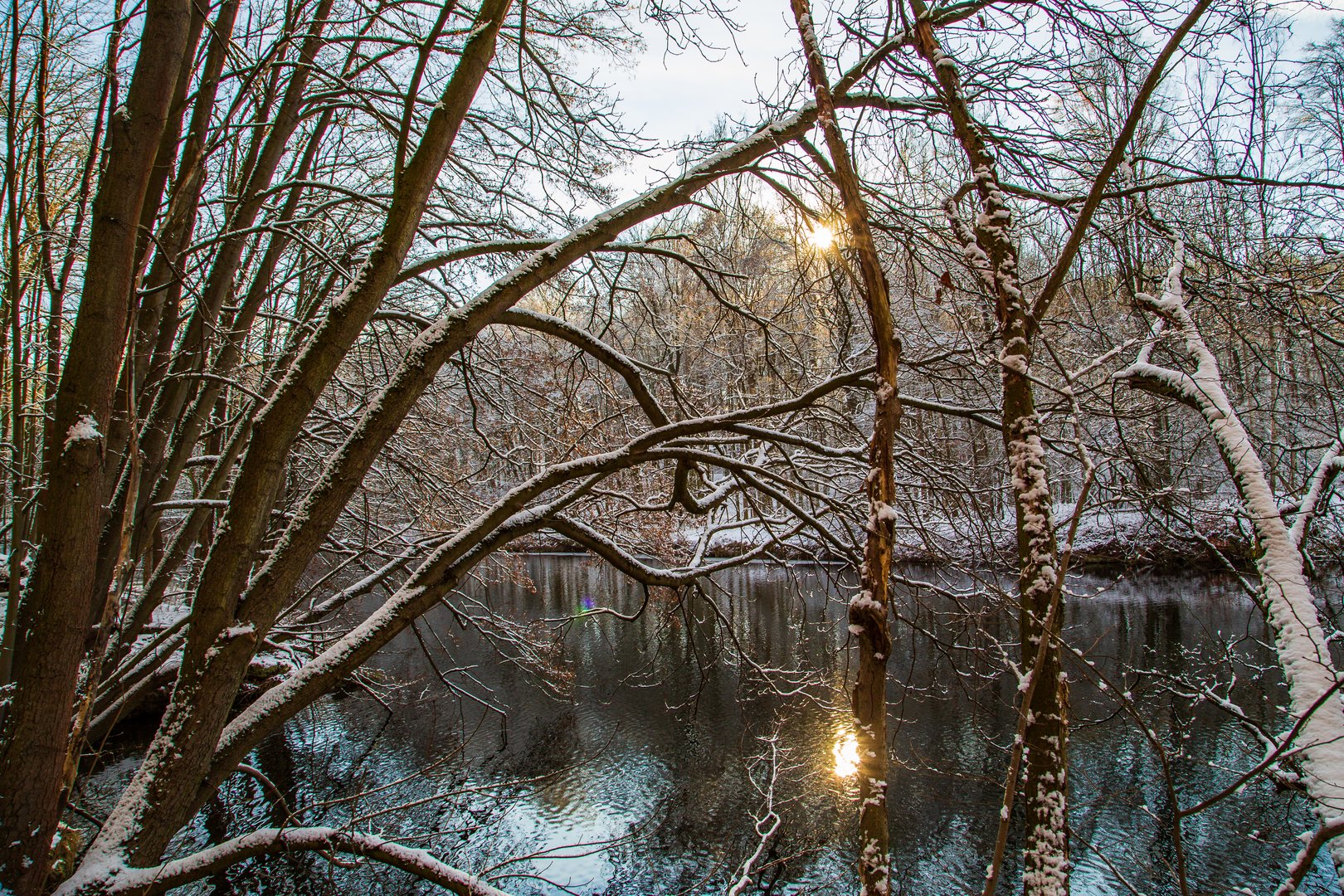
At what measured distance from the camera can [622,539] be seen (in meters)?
6.39

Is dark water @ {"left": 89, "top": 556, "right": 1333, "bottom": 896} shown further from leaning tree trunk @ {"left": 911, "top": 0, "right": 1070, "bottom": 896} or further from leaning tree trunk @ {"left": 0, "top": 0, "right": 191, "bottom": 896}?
leaning tree trunk @ {"left": 0, "top": 0, "right": 191, "bottom": 896}

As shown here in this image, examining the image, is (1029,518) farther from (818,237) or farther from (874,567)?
(818,237)

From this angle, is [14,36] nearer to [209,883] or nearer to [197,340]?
[197,340]

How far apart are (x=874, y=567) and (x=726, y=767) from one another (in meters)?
7.86

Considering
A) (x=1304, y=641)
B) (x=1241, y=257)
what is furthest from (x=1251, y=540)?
(x=1241, y=257)

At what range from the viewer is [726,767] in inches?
349

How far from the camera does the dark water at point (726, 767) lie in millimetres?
6410

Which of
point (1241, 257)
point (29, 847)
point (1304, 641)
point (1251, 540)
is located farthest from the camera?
point (1241, 257)

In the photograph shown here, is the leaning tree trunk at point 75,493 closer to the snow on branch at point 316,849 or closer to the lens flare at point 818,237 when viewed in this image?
the snow on branch at point 316,849

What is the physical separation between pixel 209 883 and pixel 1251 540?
8413 mm

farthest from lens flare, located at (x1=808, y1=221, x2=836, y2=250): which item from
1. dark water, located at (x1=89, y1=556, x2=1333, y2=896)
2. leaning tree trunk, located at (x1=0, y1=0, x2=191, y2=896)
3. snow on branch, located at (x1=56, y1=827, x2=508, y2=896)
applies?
snow on branch, located at (x1=56, y1=827, x2=508, y2=896)

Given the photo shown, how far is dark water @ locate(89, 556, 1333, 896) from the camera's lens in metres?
6.41

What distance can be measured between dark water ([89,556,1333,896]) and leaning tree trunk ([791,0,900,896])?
1782 mm

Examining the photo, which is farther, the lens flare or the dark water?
the dark water
